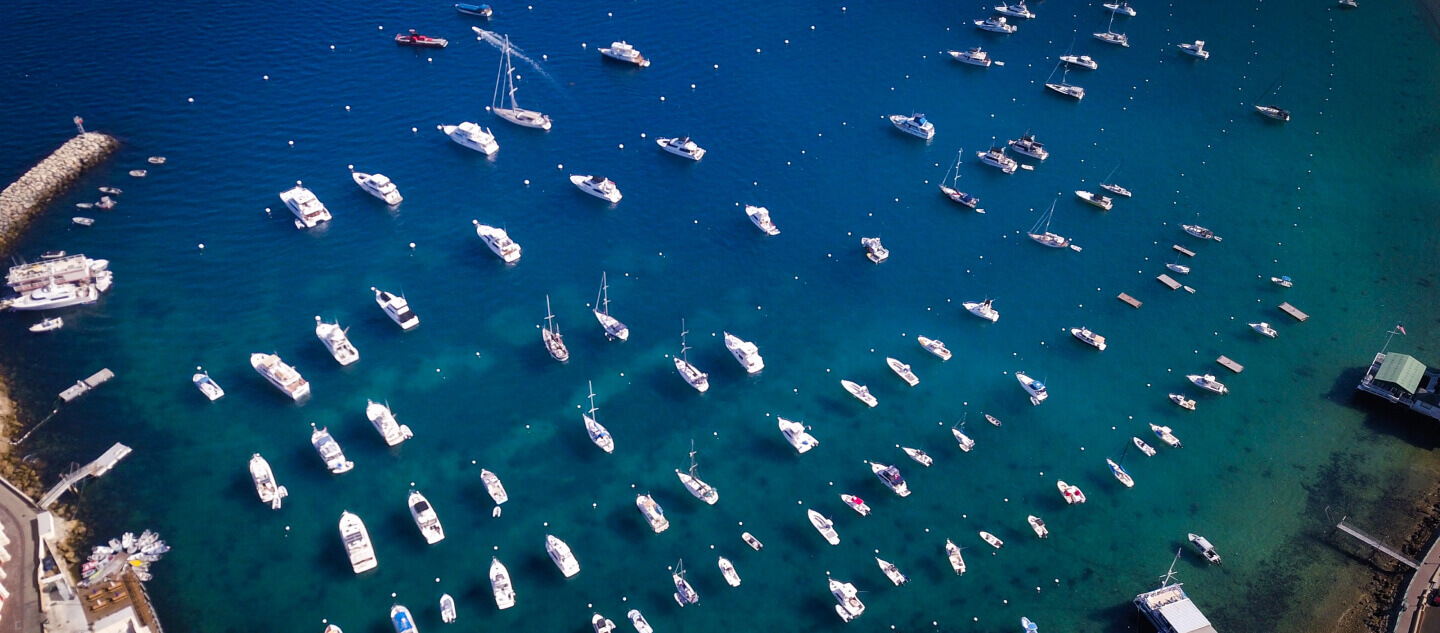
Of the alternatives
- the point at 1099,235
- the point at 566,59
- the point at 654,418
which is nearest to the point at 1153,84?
the point at 1099,235

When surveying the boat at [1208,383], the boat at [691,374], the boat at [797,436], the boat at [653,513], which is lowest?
the boat at [653,513]

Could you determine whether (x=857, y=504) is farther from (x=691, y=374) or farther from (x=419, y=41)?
(x=419, y=41)

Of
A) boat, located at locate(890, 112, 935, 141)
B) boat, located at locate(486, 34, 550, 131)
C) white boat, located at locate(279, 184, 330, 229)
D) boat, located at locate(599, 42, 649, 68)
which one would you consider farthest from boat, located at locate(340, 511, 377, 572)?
boat, located at locate(890, 112, 935, 141)

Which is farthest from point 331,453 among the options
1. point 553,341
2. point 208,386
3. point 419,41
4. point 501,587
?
point 419,41

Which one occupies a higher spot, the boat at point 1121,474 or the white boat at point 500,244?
the boat at point 1121,474

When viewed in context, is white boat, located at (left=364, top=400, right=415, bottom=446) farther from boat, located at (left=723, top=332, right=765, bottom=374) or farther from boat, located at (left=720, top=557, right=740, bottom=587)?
boat, located at (left=723, top=332, right=765, bottom=374)

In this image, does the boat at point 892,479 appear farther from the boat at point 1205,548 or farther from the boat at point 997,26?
the boat at point 997,26

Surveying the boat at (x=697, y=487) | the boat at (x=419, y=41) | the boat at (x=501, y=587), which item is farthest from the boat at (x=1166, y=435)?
the boat at (x=419, y=41)
